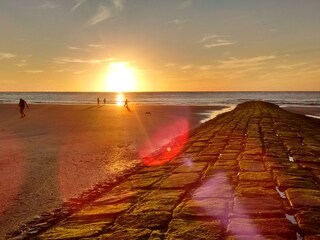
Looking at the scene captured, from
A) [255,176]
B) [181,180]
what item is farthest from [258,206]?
[181,180]

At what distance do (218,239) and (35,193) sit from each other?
381 centimetres

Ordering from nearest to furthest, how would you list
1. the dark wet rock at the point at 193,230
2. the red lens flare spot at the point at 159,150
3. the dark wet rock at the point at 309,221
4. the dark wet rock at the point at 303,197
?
the dark wet rock at the point at 193,230
the dark wet rock at the point at 309,221
the dark wet rock at the point at 303,197
the red lens flare spot at the point at 159,150

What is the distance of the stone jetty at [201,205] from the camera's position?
3463 millimetres

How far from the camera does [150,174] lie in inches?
259

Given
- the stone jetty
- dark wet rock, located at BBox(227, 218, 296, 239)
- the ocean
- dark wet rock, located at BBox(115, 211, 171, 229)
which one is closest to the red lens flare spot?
the stone jetty

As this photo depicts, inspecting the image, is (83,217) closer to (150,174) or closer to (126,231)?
(126,231)

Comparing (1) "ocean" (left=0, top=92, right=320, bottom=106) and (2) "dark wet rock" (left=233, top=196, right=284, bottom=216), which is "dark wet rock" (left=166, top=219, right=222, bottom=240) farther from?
(1) "ocean" (left=0, top=92, right=320, bottom=106)

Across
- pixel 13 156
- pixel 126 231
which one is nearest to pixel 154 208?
pixel 126 231

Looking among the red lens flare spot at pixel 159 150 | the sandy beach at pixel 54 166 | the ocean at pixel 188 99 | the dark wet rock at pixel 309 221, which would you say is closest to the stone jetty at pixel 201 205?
the dark wet rock at pixel 309 221

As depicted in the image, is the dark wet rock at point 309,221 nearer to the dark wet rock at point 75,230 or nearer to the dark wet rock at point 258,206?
the dark wet rock at point 258,206

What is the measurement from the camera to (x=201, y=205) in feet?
14.0

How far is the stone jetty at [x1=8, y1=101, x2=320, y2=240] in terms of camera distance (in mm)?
3463

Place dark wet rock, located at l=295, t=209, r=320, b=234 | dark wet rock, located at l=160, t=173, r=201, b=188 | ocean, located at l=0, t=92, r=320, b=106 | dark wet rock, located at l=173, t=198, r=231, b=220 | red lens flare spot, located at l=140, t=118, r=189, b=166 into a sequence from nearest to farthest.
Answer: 1. dark wet rock, located at l=295, t=209, r=320, b=234
2. dark wet rock, located at l=173, t=198, r=231, b=220
3. dark wet rock, located at l=160, t=173, r=201, b=188
4. red lens flare spot, located at l=140, t=118, r=189, b=166
5. ocean, located at l=0, t=92, r=320, b=106

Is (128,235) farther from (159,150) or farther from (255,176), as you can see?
(159,150)
